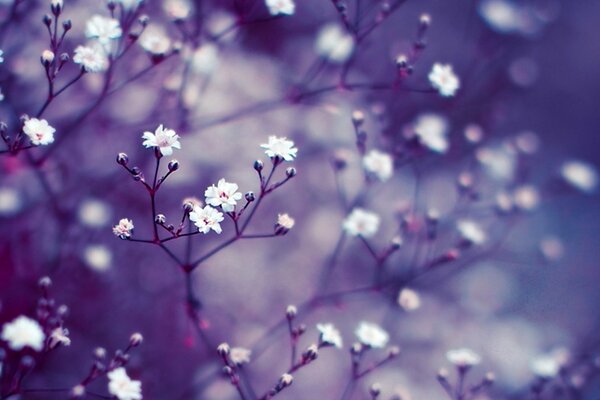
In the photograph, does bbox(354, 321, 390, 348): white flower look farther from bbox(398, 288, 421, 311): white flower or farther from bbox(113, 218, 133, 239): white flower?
bbox(113, 218, 133, 239): white flower

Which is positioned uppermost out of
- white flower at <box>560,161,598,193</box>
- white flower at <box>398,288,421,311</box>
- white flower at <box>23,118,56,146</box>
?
white flower at <box>23,118,56,146</box>

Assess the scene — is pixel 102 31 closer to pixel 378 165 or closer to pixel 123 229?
pixel 123 229

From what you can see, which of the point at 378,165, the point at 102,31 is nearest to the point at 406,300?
the point at 378,165

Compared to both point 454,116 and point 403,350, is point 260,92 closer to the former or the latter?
point 454,116

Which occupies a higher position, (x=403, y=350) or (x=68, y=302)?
(x=68, y=302)

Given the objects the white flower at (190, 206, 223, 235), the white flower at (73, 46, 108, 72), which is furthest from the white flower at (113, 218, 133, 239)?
the white flower at (73, 46, 108, 72)

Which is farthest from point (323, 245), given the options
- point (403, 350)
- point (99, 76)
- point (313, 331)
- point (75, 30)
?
point (75, 30)

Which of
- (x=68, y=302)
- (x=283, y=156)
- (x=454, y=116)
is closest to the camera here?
(x=283, y=156)
